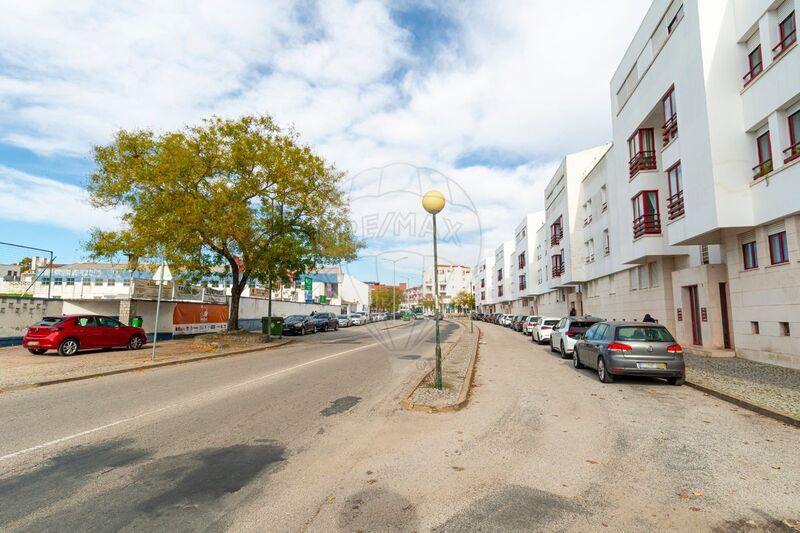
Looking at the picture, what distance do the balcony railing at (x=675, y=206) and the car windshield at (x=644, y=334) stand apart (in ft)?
28.8

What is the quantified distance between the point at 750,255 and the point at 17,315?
28091 mm

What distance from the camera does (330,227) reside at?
23.9 m

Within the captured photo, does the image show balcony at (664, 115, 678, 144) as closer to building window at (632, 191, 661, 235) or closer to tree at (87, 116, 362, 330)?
building window at (632, 191, 661, 235)

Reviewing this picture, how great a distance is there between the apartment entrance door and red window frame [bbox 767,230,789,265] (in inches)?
210

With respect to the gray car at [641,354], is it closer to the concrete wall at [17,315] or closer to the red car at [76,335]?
the red car at [76,335]

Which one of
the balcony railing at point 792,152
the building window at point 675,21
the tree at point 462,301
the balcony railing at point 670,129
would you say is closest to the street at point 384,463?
the balcony railing at point 792,152

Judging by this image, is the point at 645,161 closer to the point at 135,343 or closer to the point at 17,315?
the point at 135,343

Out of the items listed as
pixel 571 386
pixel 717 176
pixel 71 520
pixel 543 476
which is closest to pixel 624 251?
pixel 717 176

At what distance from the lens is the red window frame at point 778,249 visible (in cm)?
1309

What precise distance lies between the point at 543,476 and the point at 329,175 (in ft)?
66.9

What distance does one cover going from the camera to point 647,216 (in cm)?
2103

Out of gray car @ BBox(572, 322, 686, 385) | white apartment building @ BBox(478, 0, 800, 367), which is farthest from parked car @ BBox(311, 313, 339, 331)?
gray car @ BBox(572, 322, 686, 385)

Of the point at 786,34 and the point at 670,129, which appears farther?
the point at 670,129

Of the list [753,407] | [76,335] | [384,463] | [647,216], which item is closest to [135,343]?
[76,335]
